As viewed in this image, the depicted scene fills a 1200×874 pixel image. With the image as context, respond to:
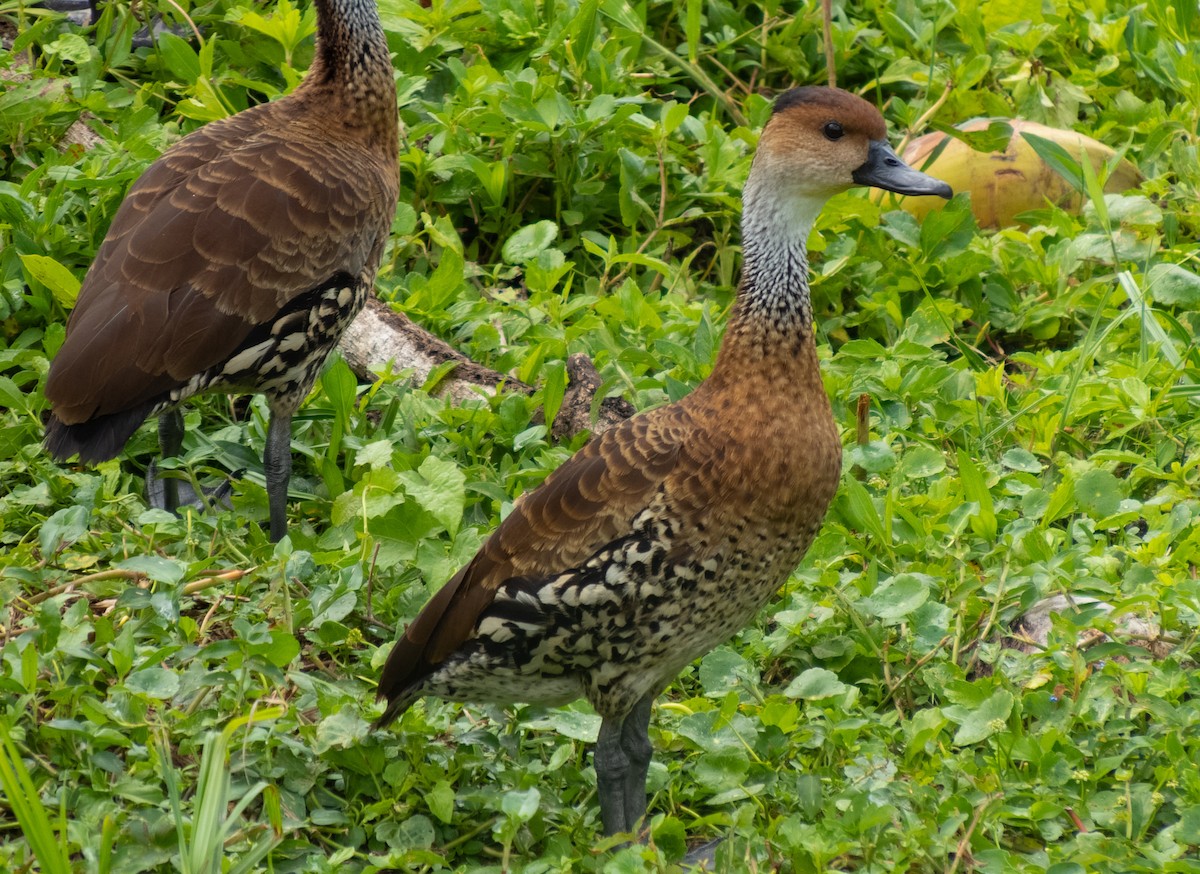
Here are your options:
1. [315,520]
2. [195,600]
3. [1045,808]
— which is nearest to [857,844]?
[1045,808]

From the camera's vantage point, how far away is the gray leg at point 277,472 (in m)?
4.88

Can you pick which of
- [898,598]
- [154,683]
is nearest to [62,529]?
[154,683]

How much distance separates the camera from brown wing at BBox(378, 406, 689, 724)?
11.9 ft

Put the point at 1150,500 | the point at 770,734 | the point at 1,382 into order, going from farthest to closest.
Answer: the point at 1,382 < the point at 1150,500 < the point at 770,734

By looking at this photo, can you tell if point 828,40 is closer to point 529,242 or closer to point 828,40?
point 828,40

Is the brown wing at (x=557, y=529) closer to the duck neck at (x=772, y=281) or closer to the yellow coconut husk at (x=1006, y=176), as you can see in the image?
the duck neck at (x=772, y=281)

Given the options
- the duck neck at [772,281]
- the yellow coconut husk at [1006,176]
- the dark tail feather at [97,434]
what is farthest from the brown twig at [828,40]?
the dark tail feather at [97,434]

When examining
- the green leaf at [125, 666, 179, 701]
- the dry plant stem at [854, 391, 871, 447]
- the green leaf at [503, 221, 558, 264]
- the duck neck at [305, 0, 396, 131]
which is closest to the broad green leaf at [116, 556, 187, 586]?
the green leaf at [125, 666, 179, 701]

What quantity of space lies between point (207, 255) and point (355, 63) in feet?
3.33

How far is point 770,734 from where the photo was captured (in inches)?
150

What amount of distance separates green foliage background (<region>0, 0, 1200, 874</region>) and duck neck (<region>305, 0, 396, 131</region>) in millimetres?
716

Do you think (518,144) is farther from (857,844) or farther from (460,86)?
(857,844)

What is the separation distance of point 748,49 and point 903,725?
4.24 meters

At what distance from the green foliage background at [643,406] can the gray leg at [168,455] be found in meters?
0.10
